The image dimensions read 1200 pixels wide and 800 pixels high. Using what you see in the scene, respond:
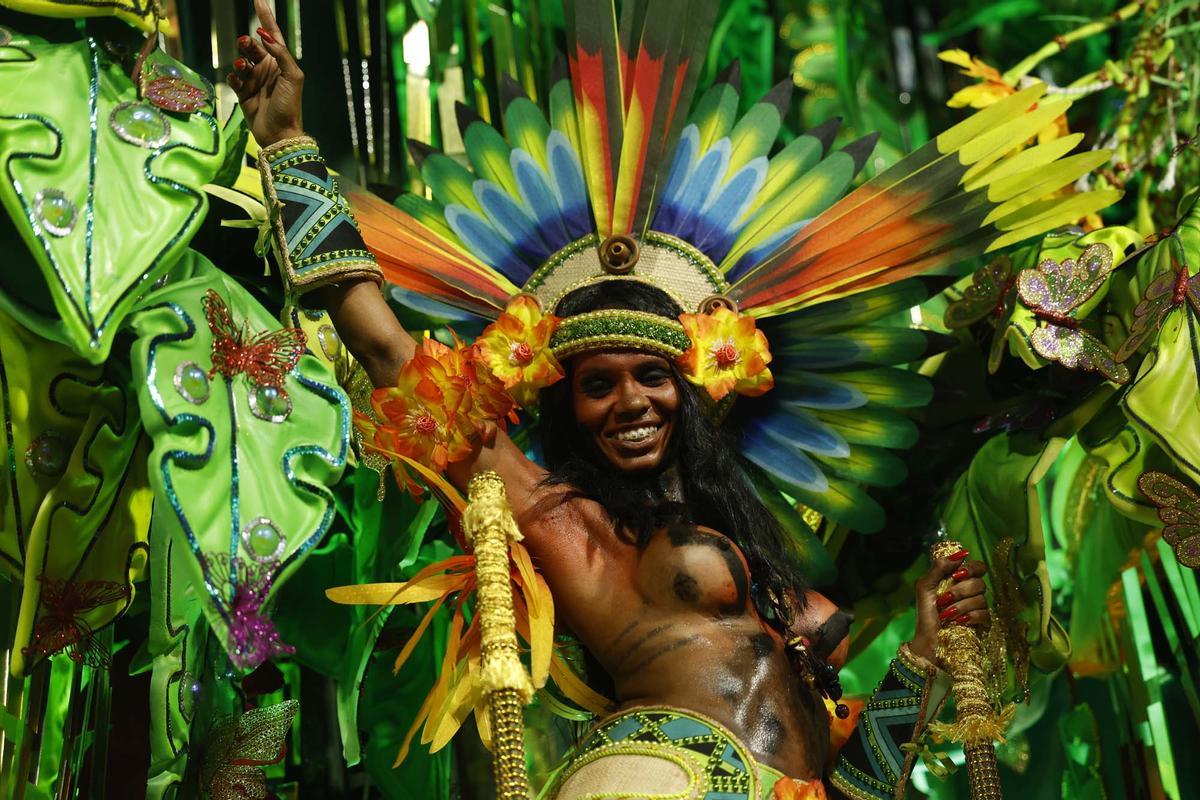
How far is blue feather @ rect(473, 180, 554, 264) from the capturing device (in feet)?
9.68

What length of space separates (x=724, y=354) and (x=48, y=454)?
1.01m

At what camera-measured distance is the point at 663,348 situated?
9.02 ft

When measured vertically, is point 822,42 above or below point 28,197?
above

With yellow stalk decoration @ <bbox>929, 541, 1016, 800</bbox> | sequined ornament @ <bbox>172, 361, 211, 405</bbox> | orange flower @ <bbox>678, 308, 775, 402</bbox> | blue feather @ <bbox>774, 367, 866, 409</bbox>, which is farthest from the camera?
blue feather @ <bbox>774, 367, 866, 409</bbox>

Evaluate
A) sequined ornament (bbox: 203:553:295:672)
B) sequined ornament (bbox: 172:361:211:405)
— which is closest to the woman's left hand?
sequined ornament (bbox: 203:553:295:672)

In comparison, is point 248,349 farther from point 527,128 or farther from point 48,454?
point 527,128

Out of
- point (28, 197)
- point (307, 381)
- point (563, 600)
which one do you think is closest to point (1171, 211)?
point (563, 600)

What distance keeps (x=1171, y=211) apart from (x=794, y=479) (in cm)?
Result: 125

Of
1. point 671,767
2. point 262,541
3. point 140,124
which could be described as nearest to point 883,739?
point 671,767

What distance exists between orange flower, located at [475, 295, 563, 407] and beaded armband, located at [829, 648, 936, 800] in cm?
68

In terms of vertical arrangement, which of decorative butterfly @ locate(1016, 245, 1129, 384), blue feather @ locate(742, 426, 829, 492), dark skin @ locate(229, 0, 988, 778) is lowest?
dark skin @ locate(229, 0, 988, 778)

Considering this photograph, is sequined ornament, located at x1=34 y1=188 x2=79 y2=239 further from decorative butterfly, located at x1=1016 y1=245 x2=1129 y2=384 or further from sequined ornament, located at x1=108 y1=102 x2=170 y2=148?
decorative butterfly, located at x1=1016 y1=245 x2=1129 y2=384

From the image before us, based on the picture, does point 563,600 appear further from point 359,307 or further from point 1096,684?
point 1096,684

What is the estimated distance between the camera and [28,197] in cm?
212
